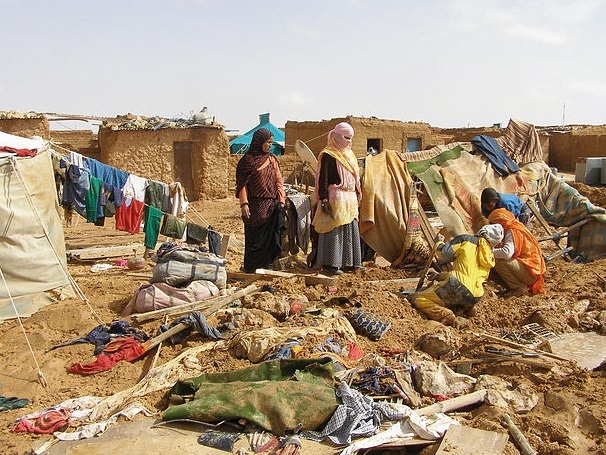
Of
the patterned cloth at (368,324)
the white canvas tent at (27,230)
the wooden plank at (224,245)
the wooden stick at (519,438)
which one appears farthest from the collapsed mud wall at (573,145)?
the wooden stick at (519,438)

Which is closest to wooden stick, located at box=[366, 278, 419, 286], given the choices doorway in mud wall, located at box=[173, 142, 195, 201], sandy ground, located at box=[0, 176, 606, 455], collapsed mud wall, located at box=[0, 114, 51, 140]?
sandy ground, located at box=[0, 176, 606, 455]

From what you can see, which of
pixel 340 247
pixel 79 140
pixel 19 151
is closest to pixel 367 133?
pixel 79 140

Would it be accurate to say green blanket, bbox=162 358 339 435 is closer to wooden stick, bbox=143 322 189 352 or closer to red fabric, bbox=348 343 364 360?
red fabric, bbox=348 343 364 360

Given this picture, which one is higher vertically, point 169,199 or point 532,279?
point 169,199

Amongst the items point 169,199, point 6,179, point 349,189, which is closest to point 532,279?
point 349,189

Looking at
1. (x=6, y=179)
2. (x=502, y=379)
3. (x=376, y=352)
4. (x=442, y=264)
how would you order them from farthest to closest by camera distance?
(x=442, y=264)
(x=6, y=179)
(x=376, y=352)
(x=502, y=379)

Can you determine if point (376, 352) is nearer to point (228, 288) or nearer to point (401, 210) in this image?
point (228, 288)

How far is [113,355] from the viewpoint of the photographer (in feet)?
15.2

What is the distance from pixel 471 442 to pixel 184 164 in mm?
13908

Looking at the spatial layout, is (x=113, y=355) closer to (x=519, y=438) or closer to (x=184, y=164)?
(x=519, y=438)

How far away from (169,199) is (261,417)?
5501mm

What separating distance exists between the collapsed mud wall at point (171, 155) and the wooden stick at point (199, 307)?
1027 centimetres

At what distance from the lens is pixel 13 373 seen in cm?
457

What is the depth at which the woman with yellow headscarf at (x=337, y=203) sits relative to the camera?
626 centimetres
